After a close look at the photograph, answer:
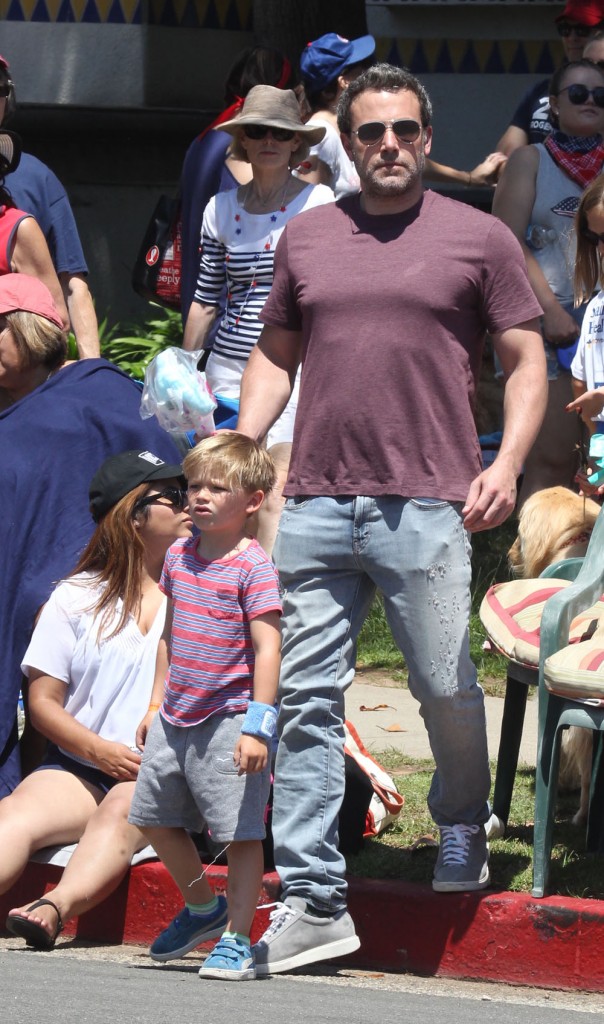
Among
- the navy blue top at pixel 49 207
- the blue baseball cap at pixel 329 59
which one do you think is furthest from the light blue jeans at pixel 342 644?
the blue baseball cap at pixel 329 59

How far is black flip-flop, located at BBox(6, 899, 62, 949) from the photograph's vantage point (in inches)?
171

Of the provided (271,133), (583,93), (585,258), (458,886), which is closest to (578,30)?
(583,93)

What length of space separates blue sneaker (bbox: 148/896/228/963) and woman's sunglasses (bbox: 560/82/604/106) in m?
3.64

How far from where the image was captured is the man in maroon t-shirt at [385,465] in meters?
4.10

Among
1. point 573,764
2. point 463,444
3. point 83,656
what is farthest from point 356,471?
point 573,764

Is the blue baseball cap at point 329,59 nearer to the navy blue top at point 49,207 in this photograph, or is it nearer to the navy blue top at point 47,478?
the navy blue top at point 49,207

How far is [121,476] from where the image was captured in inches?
193

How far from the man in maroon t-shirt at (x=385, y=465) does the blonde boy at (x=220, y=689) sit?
99mm

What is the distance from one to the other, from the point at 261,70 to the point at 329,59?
0.32m

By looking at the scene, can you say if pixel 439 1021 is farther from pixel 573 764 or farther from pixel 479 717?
pixel 573 764

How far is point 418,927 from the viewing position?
4.34 metres

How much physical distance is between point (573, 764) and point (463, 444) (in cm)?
149

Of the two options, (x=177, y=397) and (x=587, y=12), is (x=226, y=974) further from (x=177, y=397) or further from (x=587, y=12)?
(x=587, y=12)

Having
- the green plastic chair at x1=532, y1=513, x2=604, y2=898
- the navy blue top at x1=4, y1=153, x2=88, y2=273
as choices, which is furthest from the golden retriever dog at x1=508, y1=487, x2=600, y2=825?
the navy blue top at x1=4, y1=153, x2=88, y2=273
